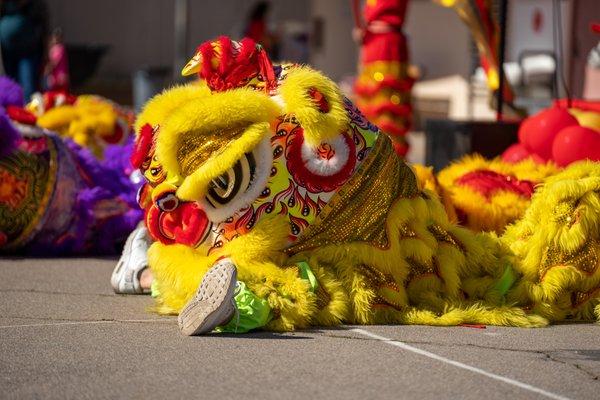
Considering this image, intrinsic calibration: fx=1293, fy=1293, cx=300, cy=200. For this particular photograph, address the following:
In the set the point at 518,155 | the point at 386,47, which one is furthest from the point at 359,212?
the point at 386,47

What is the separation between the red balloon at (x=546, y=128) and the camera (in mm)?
6676

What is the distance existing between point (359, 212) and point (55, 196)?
7.77ft

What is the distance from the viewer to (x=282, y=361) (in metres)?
4.30

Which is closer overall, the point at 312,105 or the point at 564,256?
the point at 312,105

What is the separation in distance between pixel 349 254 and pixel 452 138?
3051 millimetres

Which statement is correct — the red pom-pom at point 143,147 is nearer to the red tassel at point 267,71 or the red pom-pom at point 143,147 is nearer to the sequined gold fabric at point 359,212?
the red tassel at point 267,71

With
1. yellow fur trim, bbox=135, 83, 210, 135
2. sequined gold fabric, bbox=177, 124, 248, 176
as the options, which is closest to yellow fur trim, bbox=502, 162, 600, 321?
sequined gold fabric, bbox=177, 124, 248, 176

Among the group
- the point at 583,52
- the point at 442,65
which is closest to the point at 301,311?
the point at 583,52

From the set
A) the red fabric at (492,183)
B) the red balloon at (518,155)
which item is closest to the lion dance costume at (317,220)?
the red fabric at (492,183)

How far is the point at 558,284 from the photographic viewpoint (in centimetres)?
507

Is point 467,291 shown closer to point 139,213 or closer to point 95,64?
point 139,213

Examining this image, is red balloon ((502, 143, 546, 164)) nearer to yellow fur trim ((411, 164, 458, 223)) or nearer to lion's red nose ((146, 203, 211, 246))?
yellow fur trim ((411, 164, 458, 223))

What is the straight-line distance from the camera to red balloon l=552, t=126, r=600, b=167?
620cm

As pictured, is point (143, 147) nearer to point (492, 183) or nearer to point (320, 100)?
point (320, 100)
